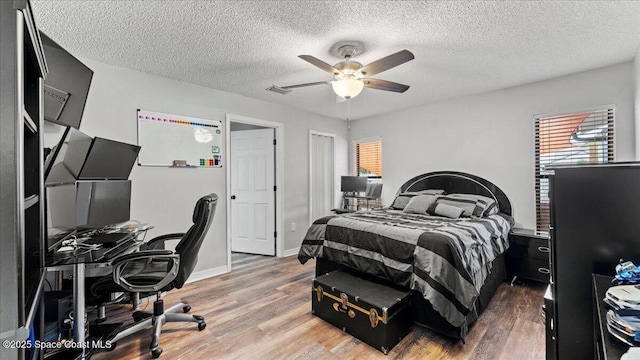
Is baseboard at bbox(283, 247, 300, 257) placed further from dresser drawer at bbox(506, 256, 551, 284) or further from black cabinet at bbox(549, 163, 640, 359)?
black cabinet at bbox(549, 163, 640, 359)

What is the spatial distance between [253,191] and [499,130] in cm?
385

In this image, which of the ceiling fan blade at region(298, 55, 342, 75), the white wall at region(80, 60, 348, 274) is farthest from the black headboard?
the ceiling fan blade at region(298, 55, 342, 75)

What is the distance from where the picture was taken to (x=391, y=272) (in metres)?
2.33

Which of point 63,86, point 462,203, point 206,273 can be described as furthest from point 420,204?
point 63,86

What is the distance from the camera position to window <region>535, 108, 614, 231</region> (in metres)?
Answer: 2.97

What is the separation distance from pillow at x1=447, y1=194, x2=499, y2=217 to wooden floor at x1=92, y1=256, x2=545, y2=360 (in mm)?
893

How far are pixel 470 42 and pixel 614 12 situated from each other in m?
0.92

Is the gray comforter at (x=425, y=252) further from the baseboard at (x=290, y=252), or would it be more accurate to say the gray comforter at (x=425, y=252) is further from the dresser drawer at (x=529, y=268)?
the baseboard at (x=290, y=252)

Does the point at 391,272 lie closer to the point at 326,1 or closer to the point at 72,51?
the point at 326,1

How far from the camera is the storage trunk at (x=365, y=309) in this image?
2.00 metres

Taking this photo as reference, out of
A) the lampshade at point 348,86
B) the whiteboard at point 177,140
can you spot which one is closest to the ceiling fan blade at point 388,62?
the lampshade at point 348,86

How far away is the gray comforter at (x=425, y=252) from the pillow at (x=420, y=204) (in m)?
0.60

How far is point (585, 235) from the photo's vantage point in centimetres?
113

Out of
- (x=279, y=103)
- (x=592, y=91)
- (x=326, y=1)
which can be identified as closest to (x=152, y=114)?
(x=279, y=103)
